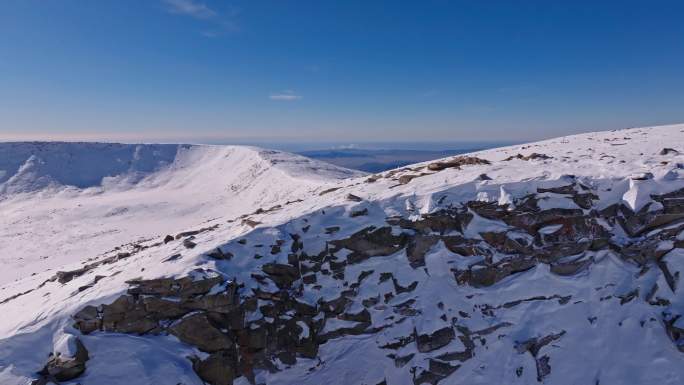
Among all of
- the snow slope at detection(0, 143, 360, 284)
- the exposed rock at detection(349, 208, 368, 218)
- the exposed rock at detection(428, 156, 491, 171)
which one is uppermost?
the exposed rock at detection(428, 156, 491, 171)

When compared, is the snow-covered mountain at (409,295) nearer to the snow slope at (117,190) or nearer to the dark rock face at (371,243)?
the dark rock face at (371,243)

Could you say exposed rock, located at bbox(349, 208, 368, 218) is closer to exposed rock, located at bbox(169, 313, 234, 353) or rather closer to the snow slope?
exposed rock, located at bbox(169, 313, 234, 353)

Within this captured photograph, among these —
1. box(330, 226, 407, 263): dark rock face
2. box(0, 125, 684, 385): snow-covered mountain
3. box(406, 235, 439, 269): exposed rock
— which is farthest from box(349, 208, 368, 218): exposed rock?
box(406, 235, 439, 269): exposed rock

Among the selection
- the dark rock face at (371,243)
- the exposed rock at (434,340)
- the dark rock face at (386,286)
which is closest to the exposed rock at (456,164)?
the dark rock face at (386,286)

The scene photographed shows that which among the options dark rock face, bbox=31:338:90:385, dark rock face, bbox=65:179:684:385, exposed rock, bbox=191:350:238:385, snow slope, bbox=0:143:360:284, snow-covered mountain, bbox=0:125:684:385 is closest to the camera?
dark rock face, bbox=31:338:90:385

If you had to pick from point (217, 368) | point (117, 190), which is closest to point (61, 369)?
point (217, 368)
